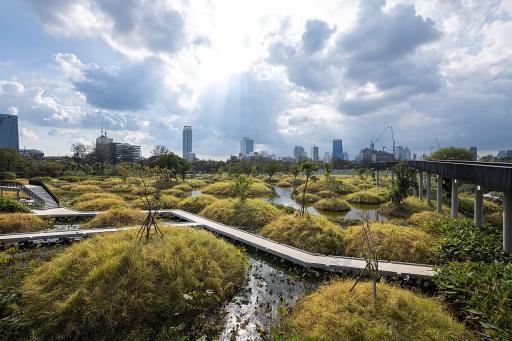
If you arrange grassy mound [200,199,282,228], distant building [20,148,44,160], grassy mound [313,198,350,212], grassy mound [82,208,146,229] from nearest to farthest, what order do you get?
1. grassy mound [82,208,146,229]
2. grassy mound [200,199,282,228]
3. grassy mound [313,198,350,212]
4. distant building [20,148,44,160]

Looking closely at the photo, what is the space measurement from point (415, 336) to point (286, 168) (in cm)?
7369

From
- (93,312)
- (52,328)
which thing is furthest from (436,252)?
(52,328)

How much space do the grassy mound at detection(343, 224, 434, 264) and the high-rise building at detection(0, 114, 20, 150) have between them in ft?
708

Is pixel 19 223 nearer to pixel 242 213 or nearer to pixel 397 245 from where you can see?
pixel 242 213

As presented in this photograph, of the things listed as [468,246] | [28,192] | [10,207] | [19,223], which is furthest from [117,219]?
[468,246]

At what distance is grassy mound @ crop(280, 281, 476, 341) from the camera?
20.5 ft

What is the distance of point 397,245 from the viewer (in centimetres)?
1202

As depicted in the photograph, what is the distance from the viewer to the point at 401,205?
79.5 ft

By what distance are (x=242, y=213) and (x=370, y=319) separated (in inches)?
538

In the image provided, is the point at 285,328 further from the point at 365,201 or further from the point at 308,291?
the point at 365,201

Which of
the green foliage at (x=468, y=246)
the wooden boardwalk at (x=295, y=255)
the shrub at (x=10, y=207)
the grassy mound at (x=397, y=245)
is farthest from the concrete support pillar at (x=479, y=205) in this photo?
the shrub at (x=10, y=207)

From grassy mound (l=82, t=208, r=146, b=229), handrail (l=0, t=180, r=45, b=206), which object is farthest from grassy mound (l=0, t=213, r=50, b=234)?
handrail (l=0, t=180, r=45, b=206)

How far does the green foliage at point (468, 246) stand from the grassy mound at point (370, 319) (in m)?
3.84

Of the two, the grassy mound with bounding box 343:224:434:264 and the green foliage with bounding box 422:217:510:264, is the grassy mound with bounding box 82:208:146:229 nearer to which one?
the grassy mound with bounding box 343:224:434:264
